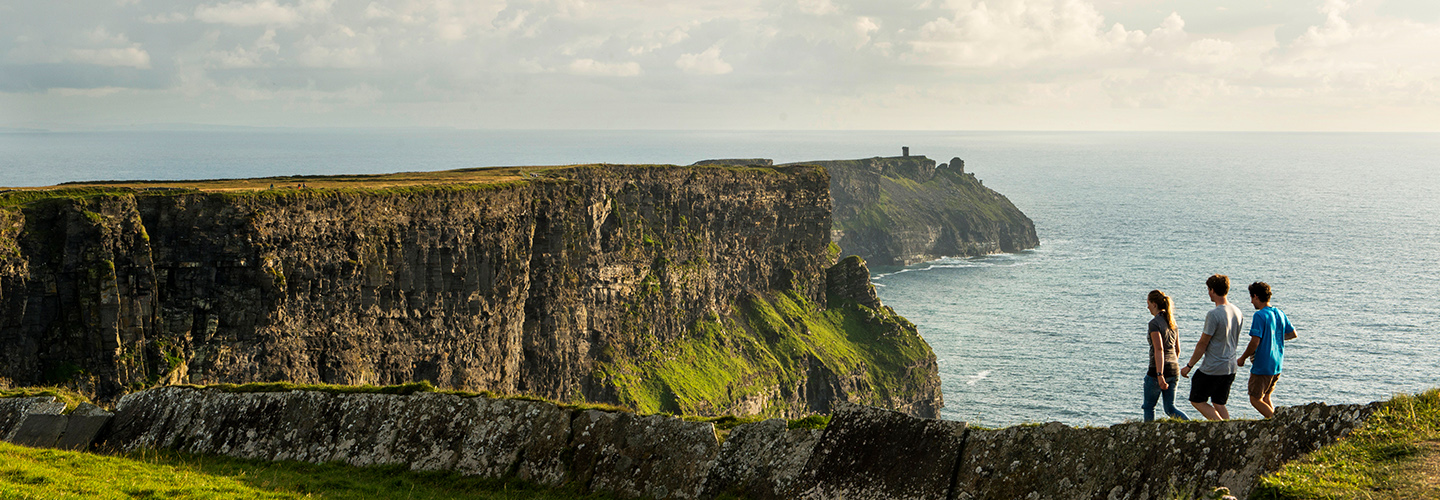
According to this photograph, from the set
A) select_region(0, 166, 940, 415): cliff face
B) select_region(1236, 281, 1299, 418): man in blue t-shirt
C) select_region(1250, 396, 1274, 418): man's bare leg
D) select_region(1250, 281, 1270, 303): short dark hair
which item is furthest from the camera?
select_region(0, 166, 940, 415): cliff face

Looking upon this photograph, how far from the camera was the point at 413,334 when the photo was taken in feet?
214

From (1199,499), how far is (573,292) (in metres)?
73.9

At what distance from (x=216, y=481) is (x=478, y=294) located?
54.8m

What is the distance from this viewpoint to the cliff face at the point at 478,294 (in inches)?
1839

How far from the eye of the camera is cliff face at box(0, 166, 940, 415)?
46.7 m

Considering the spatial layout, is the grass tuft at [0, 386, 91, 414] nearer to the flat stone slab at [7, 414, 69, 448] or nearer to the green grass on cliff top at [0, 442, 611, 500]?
the flat stone slab at [7, 414, 69, 448]

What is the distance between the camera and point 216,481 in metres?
15.8

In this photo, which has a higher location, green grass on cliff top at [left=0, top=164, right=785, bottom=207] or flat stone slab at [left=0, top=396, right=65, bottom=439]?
green grass on cliff top at [left=0, top=164, right=785, bottom=207]

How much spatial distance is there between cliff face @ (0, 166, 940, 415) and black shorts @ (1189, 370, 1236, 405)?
4984cm

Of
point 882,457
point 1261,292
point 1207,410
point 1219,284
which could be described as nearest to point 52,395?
point 882,457

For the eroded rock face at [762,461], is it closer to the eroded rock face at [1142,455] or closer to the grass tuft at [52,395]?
the eroded rock face at [1142,455]

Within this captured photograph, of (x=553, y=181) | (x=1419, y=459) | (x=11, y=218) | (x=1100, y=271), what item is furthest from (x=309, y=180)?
(x=1100, y=271)

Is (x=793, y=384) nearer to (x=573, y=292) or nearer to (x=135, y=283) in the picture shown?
(x=573, y=292)

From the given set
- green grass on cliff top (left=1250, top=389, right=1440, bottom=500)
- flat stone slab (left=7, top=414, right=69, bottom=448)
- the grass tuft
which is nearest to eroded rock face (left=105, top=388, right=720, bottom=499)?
flat stone slab (left=7, top=414, right=69, bottom=448)
